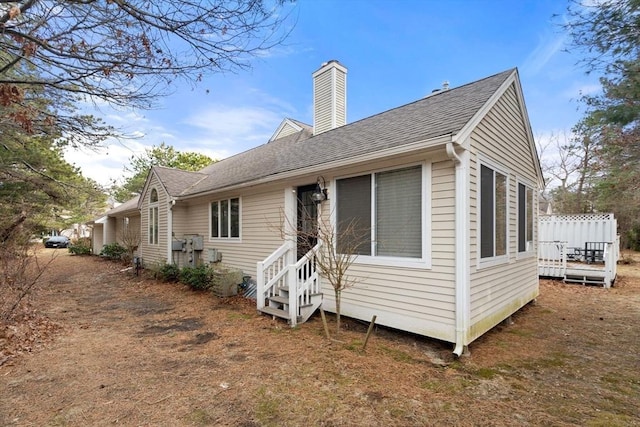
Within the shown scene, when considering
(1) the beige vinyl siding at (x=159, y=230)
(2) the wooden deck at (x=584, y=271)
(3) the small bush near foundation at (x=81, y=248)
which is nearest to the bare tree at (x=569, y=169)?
(2) the wooden deck at (x=584, y=271)

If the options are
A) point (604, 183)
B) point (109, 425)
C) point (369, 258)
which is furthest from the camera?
point (604, 183)

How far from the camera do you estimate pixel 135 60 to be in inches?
183

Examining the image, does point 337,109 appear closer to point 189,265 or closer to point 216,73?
point 216,73

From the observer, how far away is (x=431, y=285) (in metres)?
4.61

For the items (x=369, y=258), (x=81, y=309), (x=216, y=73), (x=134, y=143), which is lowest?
(x=81, y=309)

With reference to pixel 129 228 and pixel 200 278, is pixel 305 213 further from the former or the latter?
pixel 129 228

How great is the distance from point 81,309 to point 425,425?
7.68m

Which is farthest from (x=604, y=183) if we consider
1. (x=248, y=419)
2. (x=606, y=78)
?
(x=248, y=419)

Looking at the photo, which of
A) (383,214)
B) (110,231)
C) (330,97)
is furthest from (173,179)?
(110,231)

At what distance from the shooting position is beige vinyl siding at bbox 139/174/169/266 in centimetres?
1167

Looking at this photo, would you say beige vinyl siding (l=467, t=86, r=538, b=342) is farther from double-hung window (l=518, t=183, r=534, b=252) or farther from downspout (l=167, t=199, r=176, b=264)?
downspout (l=167, t=199, r=176, b=264)

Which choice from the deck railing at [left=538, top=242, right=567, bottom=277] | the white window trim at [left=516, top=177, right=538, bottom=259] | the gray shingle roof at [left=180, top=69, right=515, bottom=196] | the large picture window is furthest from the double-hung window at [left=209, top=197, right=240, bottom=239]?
Answer: the deck railing at [left=538, top=242, right=567, bottom=277]

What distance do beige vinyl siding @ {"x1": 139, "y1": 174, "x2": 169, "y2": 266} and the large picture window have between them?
8.11m

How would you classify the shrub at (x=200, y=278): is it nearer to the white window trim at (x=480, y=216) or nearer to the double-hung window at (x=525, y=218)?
the white window trim at (x=480, y=216)
